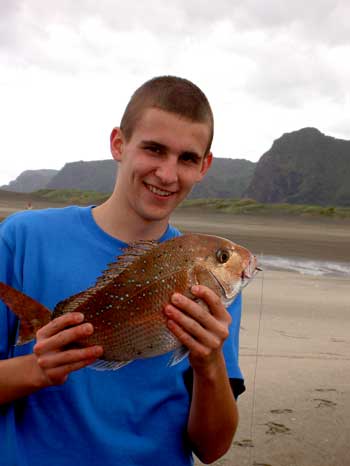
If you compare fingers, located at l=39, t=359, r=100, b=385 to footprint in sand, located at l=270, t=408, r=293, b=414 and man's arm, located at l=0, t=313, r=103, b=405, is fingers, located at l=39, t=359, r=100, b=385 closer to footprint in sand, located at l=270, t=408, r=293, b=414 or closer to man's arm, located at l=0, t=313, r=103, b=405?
man's arm, located at l=0, t=313, r=103, b=405

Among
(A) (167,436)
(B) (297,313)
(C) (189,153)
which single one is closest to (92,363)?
(A) (167,436)

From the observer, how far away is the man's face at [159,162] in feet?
9.50

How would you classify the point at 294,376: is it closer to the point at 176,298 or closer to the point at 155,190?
the point at 155,190

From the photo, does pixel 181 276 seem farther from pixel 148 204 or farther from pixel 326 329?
pixel 326 329

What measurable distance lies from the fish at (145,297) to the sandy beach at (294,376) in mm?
2043

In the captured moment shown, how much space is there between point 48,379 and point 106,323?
360 mm

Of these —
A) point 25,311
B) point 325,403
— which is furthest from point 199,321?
point 325,403

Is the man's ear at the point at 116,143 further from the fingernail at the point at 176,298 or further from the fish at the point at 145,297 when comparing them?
the fingernail at the point at 176,298

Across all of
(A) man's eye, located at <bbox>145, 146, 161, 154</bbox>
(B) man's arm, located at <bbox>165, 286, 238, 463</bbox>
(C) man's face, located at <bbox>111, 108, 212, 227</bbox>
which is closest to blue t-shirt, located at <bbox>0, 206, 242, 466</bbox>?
(B) man's arm, located at <bbox>165, 286, 238, 463</bbox>

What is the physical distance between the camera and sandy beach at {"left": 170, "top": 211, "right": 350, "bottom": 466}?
4191 millimetres

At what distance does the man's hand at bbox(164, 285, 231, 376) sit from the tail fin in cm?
56

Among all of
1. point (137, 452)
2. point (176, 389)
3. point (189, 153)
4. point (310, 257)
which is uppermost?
point (189, 153)

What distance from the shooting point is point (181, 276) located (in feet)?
7.92

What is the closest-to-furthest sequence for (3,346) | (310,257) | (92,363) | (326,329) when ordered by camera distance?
(92,363)
(3,346)
(326,329)
(310,257)
